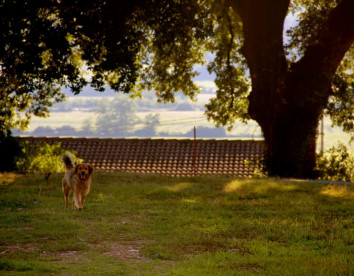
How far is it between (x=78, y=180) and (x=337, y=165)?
1466 centimetres

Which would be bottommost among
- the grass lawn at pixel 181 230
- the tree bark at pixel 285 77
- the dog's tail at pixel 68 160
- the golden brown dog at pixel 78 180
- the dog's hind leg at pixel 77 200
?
the grass lawn at pixel 181 230

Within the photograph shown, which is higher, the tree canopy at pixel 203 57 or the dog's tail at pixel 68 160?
the tree canopy at pixel 203 57

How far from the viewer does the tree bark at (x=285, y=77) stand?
20438mm

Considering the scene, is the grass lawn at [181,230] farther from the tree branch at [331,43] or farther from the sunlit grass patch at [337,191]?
the tree branch at [331,43]

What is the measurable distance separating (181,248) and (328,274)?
273cm

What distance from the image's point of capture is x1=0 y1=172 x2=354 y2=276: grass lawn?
8195 mm

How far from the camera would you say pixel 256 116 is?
21172 mm

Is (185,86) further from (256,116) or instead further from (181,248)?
(181,248)

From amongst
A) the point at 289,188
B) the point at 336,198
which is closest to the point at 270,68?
the point at 289,188

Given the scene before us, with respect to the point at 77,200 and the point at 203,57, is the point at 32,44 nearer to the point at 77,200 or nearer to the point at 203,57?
the point at 77,200

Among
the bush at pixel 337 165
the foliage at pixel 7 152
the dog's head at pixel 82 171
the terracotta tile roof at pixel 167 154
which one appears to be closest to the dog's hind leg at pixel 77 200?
the dog's head at pixel 82 171

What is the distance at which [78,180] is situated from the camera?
12039mm

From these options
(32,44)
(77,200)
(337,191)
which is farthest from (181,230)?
(32,44)

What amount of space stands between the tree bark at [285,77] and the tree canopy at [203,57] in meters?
0.04
